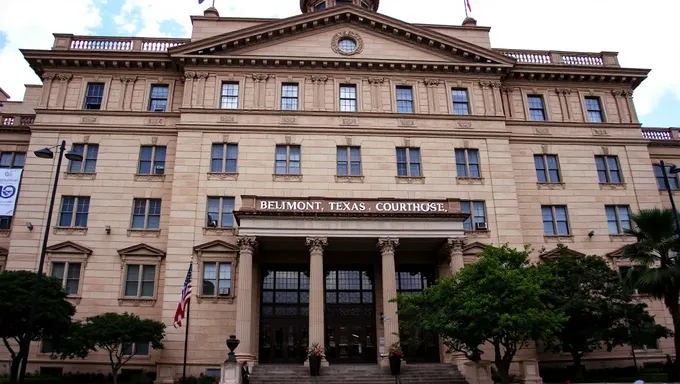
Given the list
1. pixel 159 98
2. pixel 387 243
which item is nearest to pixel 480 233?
pixel 387 243

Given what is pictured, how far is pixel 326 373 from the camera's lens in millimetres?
26453

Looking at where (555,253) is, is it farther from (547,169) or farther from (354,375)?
(354,375)

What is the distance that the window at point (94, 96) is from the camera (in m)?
35.4

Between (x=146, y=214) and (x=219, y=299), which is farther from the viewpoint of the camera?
(x=146, y=214)

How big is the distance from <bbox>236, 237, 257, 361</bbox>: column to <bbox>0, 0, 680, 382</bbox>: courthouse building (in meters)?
0.12

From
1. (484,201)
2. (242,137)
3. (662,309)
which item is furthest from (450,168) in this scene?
(662,309)

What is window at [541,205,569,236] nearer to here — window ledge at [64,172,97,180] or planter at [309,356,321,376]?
planter at [309,356,321,376]

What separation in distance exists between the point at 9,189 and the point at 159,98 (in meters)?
11.0

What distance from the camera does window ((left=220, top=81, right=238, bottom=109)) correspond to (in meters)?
35.0

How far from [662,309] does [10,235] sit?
41.7m

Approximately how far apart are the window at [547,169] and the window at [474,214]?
5.49 m

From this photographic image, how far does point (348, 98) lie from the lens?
35938mm

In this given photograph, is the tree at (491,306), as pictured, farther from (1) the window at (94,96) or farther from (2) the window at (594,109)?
(1) the window at (94,96)

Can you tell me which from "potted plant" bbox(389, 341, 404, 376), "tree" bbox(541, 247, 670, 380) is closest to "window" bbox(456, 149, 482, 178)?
"tree" bbox(541, 247, 670, 380)
